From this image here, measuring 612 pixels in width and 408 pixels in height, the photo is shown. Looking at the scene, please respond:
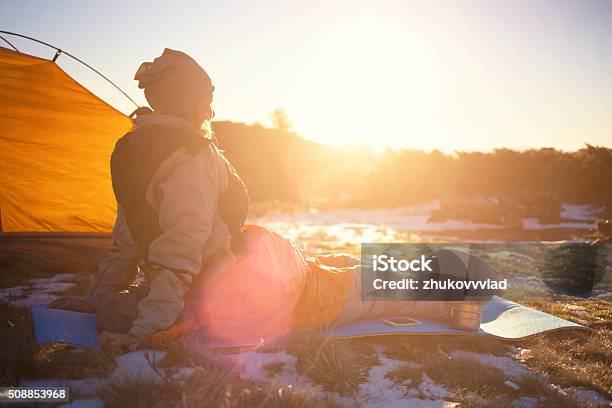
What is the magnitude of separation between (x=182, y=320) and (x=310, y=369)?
76 centimetres

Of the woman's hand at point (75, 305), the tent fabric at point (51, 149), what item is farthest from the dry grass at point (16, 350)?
the tent fabric at point (51, 149)

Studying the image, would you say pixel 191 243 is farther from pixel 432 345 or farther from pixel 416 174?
pixel 416 174

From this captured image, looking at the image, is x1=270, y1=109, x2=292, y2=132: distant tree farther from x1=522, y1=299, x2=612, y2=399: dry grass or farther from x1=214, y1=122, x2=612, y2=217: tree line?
x1=522, y1=299, x2=612, y2=399: dry grass

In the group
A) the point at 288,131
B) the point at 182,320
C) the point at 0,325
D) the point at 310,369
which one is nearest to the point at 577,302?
the point at 310,369

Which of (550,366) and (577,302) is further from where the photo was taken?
(577,302)

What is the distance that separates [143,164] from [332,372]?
1.49m

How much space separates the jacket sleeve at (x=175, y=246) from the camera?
216cm

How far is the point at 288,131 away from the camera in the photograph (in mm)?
37781

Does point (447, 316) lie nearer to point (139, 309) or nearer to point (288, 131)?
point (139, 309)

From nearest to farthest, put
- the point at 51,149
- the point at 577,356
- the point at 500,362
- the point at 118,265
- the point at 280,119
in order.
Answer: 1. the point at 500,362
2. the point at 577,356
3. the point at 118,265
4. the point at 51,149
5. the point at 280,119

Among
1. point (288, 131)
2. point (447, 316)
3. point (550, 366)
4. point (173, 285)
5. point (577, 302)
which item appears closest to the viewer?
point (173, 285)

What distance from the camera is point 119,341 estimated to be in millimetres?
2189

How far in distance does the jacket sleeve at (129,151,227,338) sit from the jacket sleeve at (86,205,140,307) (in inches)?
33.0

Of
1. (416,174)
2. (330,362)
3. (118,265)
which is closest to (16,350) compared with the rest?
(118,265)
